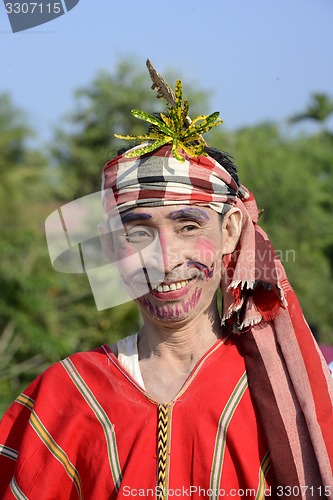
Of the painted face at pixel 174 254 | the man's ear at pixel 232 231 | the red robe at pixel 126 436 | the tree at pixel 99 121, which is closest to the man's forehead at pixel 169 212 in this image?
the painted face at pixel 174 254

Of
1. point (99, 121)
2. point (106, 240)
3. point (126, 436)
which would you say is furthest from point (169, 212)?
point (99, 121)

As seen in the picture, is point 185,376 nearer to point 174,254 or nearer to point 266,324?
point 266,324

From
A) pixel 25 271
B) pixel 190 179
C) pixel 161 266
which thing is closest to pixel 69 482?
pixel 161 266

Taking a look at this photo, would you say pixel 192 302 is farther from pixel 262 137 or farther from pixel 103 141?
pixel 262 137

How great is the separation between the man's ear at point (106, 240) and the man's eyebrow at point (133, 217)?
125 millimetres

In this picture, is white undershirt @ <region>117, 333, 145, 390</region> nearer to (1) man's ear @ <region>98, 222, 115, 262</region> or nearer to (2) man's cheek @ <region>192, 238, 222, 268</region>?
(1) man's ear @ <region>98, 222, 115, 262</region>

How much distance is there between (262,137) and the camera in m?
29.2

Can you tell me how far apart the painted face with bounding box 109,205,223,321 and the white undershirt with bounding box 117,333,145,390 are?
193 mm

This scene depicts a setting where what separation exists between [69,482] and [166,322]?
650 millimetres

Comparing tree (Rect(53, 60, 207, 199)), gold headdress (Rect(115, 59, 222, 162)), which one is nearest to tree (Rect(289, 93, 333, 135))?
tree (Rect(53, 60, 207, 199))

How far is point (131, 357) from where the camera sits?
300 centimetres

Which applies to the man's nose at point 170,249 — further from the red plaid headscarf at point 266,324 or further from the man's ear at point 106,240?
the man's ear at point 106,240

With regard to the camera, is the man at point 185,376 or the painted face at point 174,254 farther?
the painted face at point 174,254

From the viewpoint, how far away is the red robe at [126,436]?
2.70 meters
